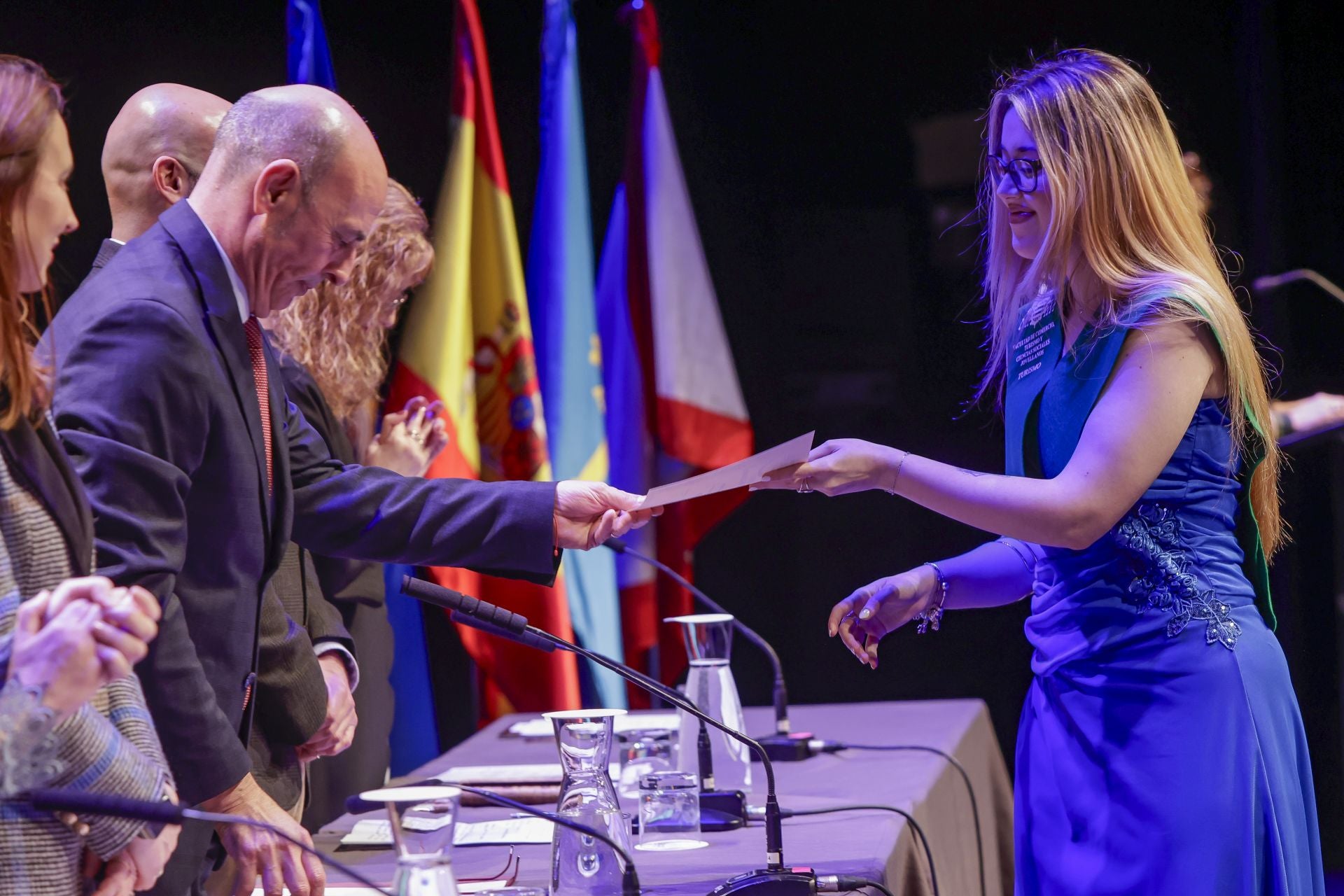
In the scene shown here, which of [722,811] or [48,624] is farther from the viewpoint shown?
[722,811]

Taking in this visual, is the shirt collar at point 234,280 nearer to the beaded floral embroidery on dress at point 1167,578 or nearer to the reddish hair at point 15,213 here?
the reddish hair at point 15,213

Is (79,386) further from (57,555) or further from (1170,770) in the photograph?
(1170,770)

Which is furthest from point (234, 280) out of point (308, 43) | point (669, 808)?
point (308, 43)

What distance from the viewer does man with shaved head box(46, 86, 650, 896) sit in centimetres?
139

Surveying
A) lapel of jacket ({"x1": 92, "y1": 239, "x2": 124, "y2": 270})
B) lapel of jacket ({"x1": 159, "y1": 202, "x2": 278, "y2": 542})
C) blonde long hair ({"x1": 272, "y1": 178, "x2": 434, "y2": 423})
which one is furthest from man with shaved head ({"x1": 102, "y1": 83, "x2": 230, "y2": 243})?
blonde long hair ({"x1": 272, "y1": 178, "x2": 434, "y2": 423})

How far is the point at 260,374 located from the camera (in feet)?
5.74

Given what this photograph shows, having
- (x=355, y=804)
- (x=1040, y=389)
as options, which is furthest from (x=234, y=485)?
(x=1040, y=389)

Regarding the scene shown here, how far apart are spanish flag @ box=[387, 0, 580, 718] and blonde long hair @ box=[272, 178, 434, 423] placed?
76cm

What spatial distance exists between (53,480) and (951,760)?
172 cm

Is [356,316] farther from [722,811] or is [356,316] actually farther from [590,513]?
[722,811]

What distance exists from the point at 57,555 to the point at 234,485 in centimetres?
37

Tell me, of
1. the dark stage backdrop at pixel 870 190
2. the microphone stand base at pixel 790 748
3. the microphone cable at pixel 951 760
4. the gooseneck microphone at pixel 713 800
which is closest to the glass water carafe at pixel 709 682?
the gooseneck microphone at pixel 713 800

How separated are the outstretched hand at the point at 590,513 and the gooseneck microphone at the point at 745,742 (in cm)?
40

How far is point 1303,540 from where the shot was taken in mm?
4008
